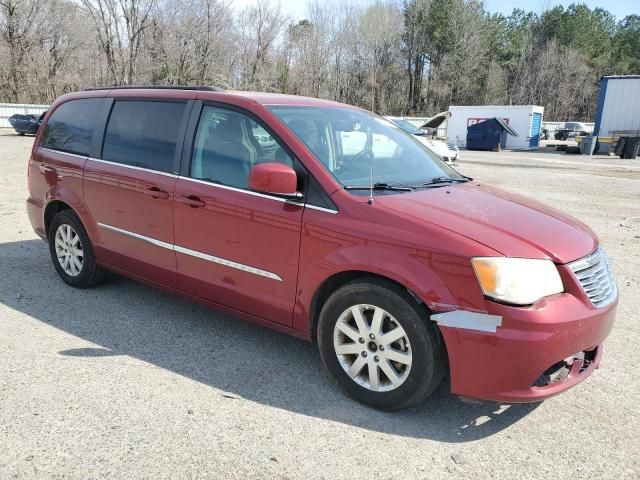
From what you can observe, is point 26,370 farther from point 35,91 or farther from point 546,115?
point 546,115

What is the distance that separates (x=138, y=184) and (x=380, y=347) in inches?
92.7

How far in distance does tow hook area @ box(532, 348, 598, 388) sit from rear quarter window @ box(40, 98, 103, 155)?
4.07 meters

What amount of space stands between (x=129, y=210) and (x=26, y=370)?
1419 mm

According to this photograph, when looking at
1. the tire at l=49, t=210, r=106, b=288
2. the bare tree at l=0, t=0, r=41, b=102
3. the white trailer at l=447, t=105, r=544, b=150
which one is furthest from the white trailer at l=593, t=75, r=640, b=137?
the bare tree at l=0, t=0, r=41, b=102

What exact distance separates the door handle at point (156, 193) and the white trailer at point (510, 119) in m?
29.6

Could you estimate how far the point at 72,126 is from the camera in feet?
16.5

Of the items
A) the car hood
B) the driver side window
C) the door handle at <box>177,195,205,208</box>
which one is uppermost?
the driver side window

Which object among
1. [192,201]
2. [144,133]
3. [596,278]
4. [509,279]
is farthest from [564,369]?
[144,133]

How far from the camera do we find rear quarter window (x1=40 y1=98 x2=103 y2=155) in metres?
4.83

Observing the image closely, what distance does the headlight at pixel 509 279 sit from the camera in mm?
2701

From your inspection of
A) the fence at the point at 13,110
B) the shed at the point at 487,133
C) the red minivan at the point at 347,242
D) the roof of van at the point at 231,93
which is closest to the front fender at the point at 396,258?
the red minivan at the point at 347,242

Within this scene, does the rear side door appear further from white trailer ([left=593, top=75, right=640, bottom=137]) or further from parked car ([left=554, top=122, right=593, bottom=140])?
parked car ([left=554, top=122, right=593, bottom=140])

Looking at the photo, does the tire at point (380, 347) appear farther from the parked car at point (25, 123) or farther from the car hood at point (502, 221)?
the parked car at point (25, 123)

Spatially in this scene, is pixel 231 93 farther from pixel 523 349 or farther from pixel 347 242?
pixel 523 349
